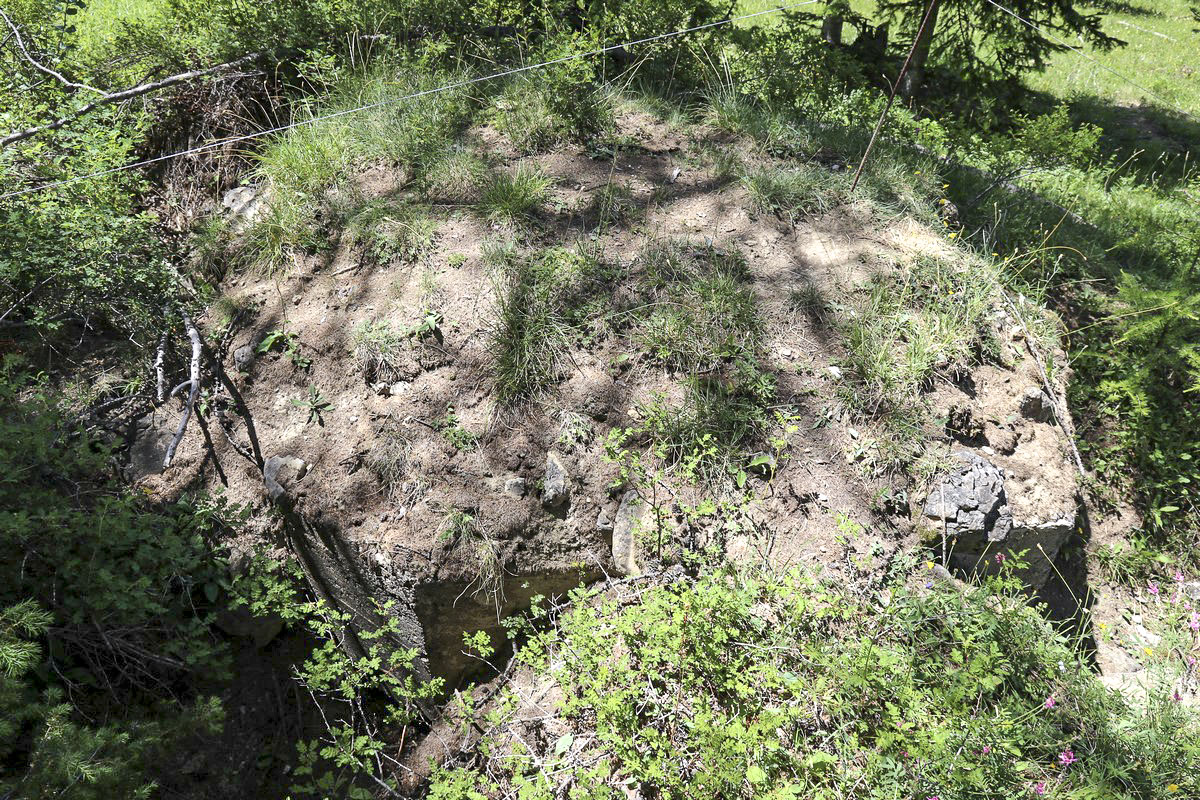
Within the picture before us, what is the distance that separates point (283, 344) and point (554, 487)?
6.62ft

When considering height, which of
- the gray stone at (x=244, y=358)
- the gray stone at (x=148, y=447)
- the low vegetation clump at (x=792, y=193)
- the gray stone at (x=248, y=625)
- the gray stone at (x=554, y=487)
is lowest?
the gray stone at (x=248, y=625)

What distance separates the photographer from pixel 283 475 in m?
3.72

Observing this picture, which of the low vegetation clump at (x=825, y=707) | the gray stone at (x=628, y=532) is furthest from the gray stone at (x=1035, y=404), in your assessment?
the gray stone at (x=628, y=532)

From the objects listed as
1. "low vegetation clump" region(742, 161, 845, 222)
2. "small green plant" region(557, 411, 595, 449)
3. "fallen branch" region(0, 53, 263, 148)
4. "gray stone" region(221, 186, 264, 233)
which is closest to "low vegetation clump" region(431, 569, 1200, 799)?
"small green plant" region(557, 411, 595, 449)

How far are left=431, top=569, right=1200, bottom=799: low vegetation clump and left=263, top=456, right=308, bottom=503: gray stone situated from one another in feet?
5.09

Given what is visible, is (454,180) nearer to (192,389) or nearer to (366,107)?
(366,107)

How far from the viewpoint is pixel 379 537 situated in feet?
11.4

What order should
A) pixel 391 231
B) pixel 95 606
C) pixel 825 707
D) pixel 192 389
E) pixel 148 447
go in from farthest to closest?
pixel 391 231
pixel 148 447
pixel 192 389
pixel 95 606
pixel 825 707

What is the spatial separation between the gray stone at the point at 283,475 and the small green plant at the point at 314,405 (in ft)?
0.85

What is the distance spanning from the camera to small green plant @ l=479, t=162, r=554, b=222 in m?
4.47

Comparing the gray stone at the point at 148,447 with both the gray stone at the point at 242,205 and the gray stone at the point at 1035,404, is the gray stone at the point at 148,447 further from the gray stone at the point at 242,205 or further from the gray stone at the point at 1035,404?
the gray stone at the point at 1035,404

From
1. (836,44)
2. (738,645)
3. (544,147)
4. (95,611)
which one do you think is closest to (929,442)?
(738,645)

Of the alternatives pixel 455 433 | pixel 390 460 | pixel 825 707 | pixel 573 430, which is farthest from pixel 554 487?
pixel 825 707

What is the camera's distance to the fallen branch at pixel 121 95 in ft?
14.1
